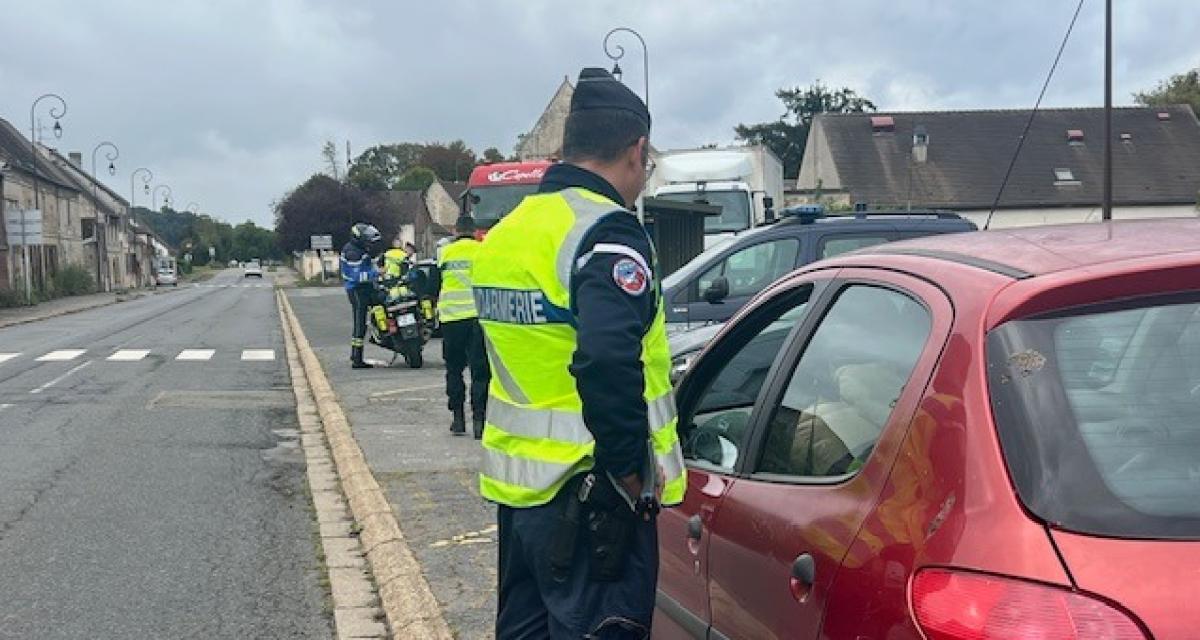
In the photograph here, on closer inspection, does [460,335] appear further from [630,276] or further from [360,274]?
[630,276]

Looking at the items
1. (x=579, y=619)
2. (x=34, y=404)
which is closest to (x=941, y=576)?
(x=579, y=619)

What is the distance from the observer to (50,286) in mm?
51844

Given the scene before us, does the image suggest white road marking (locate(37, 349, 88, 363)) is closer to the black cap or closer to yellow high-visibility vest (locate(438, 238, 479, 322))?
yellow high-visibility vest (locate(438, 238, 479, 322))

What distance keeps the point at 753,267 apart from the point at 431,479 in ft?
12.8

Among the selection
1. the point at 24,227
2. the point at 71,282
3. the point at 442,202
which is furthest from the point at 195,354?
the point at 442,202

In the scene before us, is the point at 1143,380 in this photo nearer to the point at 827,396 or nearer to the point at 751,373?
the point at 827,396

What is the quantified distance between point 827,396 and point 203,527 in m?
5.03

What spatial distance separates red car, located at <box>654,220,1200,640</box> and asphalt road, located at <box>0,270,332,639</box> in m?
3.13

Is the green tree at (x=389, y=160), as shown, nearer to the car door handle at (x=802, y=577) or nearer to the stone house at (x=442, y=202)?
the stone house at (x=442, y=202)

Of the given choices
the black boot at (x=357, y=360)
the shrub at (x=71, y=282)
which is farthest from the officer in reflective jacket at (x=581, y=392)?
the shrub at (x=71, y=282)

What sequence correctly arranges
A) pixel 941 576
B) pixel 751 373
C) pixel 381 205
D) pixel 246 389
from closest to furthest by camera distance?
1. pixel 941 576
2. pixel 751 373
3. pixel 246 389
4. pixel 381 205

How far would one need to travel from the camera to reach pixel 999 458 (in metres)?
2.05

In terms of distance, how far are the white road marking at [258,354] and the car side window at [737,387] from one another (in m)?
16.0

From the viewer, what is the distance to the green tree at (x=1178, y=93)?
60.7 m
